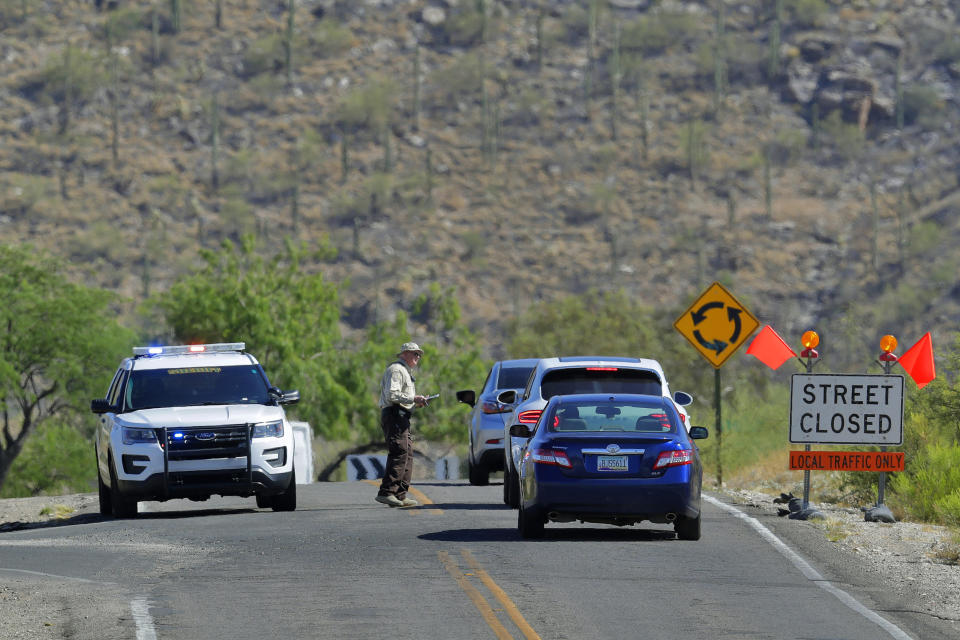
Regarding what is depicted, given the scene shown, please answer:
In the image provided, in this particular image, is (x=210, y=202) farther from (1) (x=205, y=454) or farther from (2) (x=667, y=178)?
(1) (x=205, y=454)

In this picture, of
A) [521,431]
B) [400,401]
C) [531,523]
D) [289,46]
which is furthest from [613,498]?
[289,46]

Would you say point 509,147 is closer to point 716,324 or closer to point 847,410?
point 716,324

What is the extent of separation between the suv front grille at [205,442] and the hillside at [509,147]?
190ft

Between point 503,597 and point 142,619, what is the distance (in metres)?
2.64

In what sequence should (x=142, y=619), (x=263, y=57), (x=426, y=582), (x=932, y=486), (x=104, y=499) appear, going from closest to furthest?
1. (x=142, y=619)
2. (x=426, y=582)
3. (x=932, y=486)
4. (x=104, y=499)
5. (x=263, y=57)

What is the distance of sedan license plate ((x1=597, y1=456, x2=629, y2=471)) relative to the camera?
55.2 feet

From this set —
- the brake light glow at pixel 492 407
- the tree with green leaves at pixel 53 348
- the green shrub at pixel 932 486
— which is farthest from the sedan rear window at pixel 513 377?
the tree with green leaves at pixel 53 348

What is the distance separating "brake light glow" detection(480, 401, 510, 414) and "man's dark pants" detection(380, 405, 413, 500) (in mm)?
3384

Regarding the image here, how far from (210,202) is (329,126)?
9.59 metres

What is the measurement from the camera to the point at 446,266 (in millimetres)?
88750

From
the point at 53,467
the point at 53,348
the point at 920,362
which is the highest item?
the point at 920,362

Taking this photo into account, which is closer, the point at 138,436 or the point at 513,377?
the point at 138,436

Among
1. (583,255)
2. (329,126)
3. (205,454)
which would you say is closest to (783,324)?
(583,255)

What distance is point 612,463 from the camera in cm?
1683
